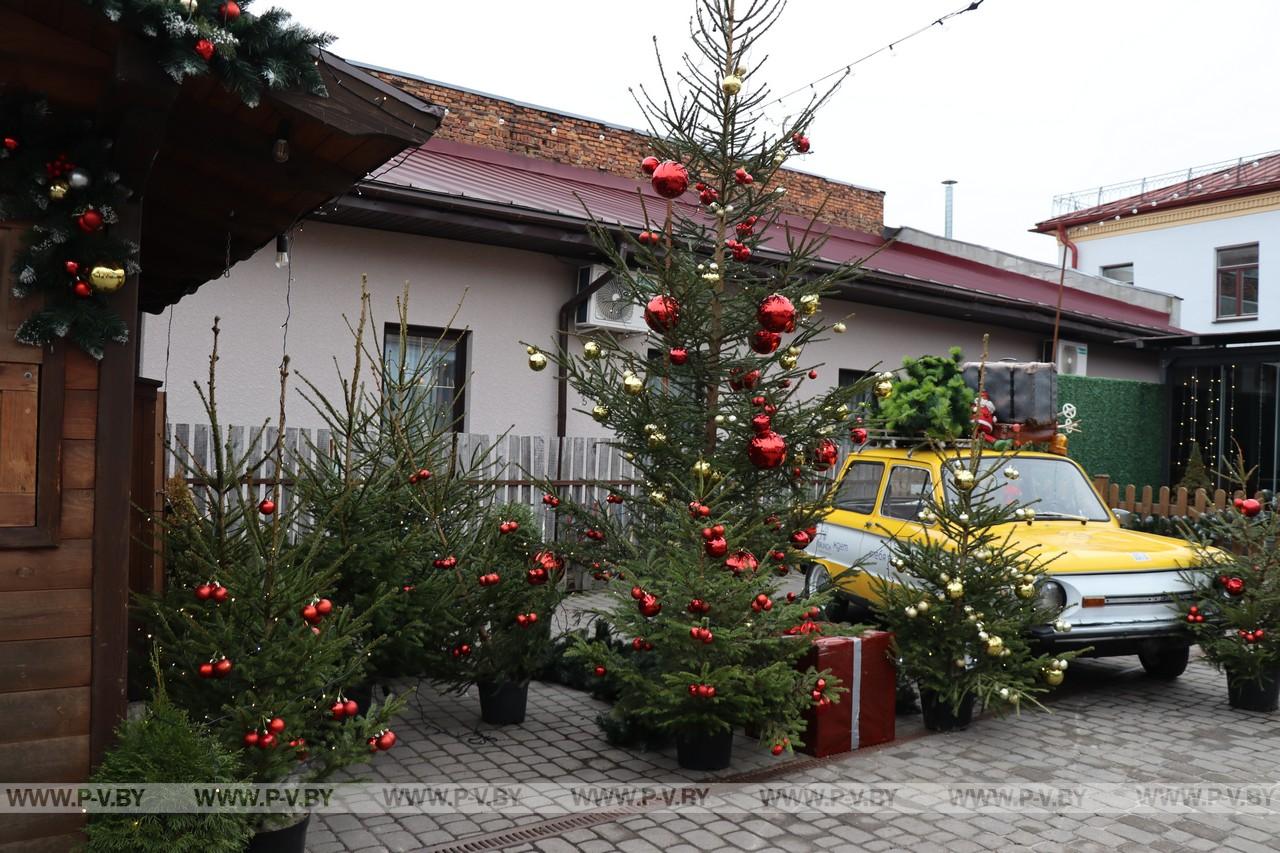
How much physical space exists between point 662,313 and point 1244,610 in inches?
178

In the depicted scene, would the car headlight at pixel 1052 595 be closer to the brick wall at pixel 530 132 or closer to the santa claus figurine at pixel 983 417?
the santa claus figurine at pixel 983 417

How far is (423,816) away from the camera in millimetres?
4879

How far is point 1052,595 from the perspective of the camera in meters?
6.86

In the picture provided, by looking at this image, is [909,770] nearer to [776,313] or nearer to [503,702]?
[503,702]

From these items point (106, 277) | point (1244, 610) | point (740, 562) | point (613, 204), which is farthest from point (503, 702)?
point (613, 204)

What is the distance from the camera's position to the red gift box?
19.3ft

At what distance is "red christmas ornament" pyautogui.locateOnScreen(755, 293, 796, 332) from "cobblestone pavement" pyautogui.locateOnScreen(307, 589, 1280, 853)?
2.46 metres

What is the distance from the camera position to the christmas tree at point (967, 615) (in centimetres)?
620

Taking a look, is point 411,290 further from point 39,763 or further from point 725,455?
point 39,763

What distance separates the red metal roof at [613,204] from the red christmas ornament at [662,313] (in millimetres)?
961

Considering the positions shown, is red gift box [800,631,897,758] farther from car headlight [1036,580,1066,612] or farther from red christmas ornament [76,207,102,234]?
red christmas ornament [76,207,102,234]

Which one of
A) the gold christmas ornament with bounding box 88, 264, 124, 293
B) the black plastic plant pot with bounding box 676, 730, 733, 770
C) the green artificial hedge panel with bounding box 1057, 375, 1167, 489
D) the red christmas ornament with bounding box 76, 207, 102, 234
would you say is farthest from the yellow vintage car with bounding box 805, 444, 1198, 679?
the green artificial hedge panel with bounding box 1057, 375, 1167, 489

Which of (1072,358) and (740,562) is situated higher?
(1072,358)

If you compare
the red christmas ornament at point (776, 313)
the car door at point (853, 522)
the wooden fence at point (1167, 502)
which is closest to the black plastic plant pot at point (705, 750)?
the red christmas ornament at point (776, 313)
